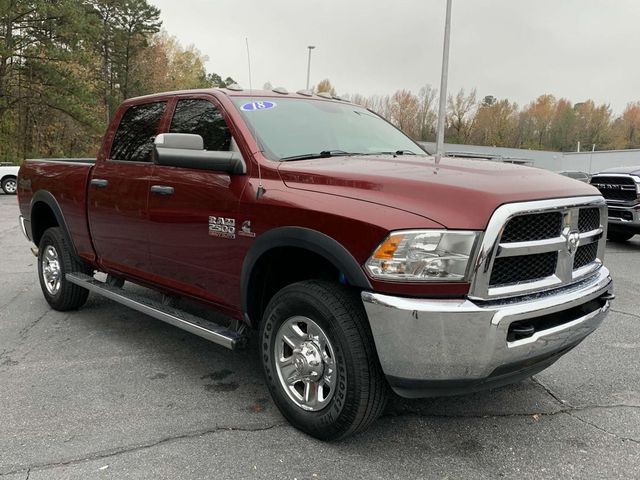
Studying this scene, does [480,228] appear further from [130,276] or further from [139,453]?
[130,276]

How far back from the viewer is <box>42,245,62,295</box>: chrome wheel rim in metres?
5.53

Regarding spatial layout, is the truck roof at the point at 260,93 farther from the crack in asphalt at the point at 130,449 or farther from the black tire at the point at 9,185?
the black tire at the point at 9,185

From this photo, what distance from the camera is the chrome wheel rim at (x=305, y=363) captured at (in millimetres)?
2992

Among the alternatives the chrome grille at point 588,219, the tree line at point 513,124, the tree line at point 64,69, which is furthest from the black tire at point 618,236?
the tree line at point 513,124

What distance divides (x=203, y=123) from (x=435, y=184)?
1938mm

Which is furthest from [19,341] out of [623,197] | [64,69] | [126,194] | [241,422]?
[64,69]

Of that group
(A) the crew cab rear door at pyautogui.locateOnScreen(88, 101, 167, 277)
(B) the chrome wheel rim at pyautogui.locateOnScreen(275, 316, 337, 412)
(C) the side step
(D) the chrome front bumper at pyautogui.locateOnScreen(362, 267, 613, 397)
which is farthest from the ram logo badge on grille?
(A) the crew cab rear door at pyautogui.locateOnScreen(88, 101, 167, 277)

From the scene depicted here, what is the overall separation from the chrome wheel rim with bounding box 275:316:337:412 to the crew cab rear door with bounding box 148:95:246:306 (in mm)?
506

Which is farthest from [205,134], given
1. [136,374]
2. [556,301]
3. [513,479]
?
[513,479]

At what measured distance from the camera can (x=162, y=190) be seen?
3961 mm

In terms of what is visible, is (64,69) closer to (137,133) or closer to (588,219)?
(137,133)

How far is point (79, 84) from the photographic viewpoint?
93.2ft

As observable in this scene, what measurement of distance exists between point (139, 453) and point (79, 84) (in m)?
29.3

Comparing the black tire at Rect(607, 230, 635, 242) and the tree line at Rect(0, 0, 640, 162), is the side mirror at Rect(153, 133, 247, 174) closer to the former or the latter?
the tree line at Rect(0, 0, 640, 162)
